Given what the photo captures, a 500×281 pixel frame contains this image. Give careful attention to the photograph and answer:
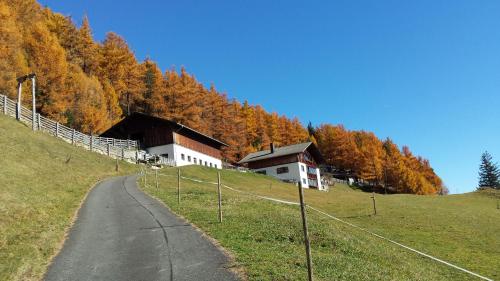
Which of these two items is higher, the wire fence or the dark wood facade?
the dark wood facade

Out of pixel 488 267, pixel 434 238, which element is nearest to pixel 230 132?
pixel 434 238

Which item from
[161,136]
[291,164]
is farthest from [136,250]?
[291,164]

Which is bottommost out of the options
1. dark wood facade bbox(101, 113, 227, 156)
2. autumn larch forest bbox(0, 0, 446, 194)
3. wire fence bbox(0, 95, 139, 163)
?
wire fence bbox(0, 95, 139, 163)

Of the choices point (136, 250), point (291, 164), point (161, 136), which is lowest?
point (136, 250)

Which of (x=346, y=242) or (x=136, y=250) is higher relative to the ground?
(x=136, y=250)

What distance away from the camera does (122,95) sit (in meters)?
92.2

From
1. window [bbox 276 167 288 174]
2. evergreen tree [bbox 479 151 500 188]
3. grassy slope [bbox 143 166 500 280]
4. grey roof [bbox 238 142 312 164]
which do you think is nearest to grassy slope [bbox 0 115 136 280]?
grassy slope [bbox 143 166 500 280]

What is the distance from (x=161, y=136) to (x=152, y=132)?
7.07ft

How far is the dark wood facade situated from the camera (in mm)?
68125

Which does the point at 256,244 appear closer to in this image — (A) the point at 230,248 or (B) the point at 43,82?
(A) the point at 230,248

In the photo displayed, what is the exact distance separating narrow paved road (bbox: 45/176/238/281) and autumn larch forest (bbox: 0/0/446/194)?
1782 inches

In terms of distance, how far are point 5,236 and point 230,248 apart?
852 cm

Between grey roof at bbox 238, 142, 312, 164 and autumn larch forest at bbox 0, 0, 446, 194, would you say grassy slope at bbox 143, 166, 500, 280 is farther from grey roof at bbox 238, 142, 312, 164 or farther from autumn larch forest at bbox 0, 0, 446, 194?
grey roof at bbox 238, 142, 312, 164

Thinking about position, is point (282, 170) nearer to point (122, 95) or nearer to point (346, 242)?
point (122, 95)
